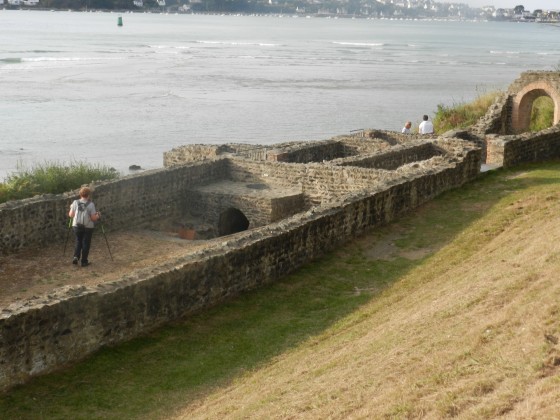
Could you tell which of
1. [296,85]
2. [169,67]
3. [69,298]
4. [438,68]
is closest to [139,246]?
[69,298]

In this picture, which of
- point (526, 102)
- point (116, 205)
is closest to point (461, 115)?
point (526, 102)

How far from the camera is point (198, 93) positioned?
68750mm

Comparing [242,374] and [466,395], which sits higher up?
[466,395]

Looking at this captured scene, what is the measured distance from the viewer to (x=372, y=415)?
7.31m

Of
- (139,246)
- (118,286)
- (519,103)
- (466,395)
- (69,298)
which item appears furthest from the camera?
(519,103)

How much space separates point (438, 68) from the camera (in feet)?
333

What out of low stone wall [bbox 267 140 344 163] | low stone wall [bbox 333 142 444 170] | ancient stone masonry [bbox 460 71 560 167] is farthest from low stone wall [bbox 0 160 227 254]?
ancient stone masonry [bbox 460 71 560 167]

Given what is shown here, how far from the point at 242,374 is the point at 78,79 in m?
69.5

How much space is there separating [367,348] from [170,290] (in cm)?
310

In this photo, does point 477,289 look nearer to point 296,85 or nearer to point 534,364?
point 534,364

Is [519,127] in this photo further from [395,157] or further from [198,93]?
[198,93]

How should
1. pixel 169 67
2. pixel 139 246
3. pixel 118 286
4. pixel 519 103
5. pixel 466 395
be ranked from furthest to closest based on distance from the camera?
pixel 169 67
pixel 519 103
pixel 139 246
pixel 118 286
pixel 466 395

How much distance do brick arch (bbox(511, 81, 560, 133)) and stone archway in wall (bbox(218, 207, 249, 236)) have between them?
14.3m

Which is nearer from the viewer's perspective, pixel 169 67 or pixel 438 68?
pixel 169 67
